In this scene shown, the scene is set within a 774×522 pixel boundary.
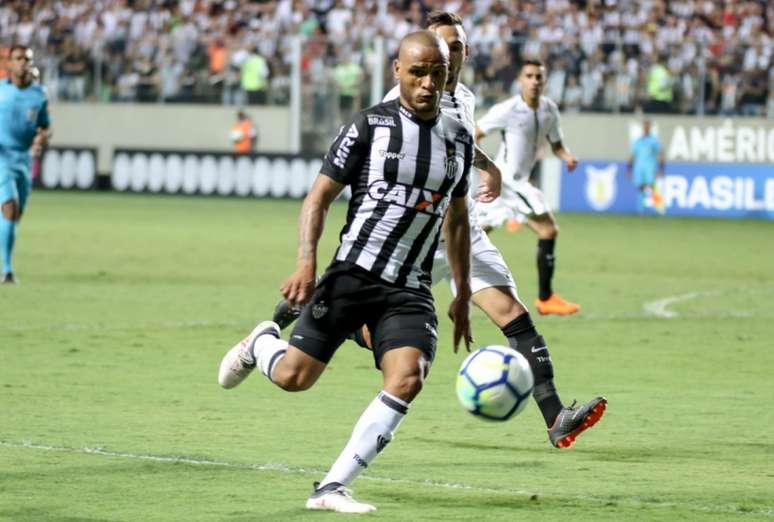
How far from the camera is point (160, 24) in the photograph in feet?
121

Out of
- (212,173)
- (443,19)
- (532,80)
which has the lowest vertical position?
(212,173)

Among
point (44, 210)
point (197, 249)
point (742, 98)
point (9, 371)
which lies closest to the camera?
point (9, 371)

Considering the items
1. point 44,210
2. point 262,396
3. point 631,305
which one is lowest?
point 44,210

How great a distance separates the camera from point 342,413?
917 cm

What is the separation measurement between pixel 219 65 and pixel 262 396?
2685cm

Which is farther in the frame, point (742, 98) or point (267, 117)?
point (267, 117)

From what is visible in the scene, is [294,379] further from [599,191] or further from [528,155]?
[599,191]

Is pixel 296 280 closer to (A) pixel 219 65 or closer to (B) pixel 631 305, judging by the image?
(B) pixel 631 305

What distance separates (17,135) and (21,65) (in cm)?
72

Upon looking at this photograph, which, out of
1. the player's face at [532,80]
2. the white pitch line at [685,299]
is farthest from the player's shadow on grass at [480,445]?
the white pitch line at [685,299]

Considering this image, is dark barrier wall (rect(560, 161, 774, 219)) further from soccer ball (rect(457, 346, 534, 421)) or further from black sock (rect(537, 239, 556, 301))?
soccer ball (rect(457, 346, 534, 421))

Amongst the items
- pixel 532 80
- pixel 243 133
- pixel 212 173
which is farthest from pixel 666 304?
pixel 243 133

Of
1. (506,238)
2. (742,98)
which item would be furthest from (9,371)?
(742,98)

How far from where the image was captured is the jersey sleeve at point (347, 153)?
258 inches
